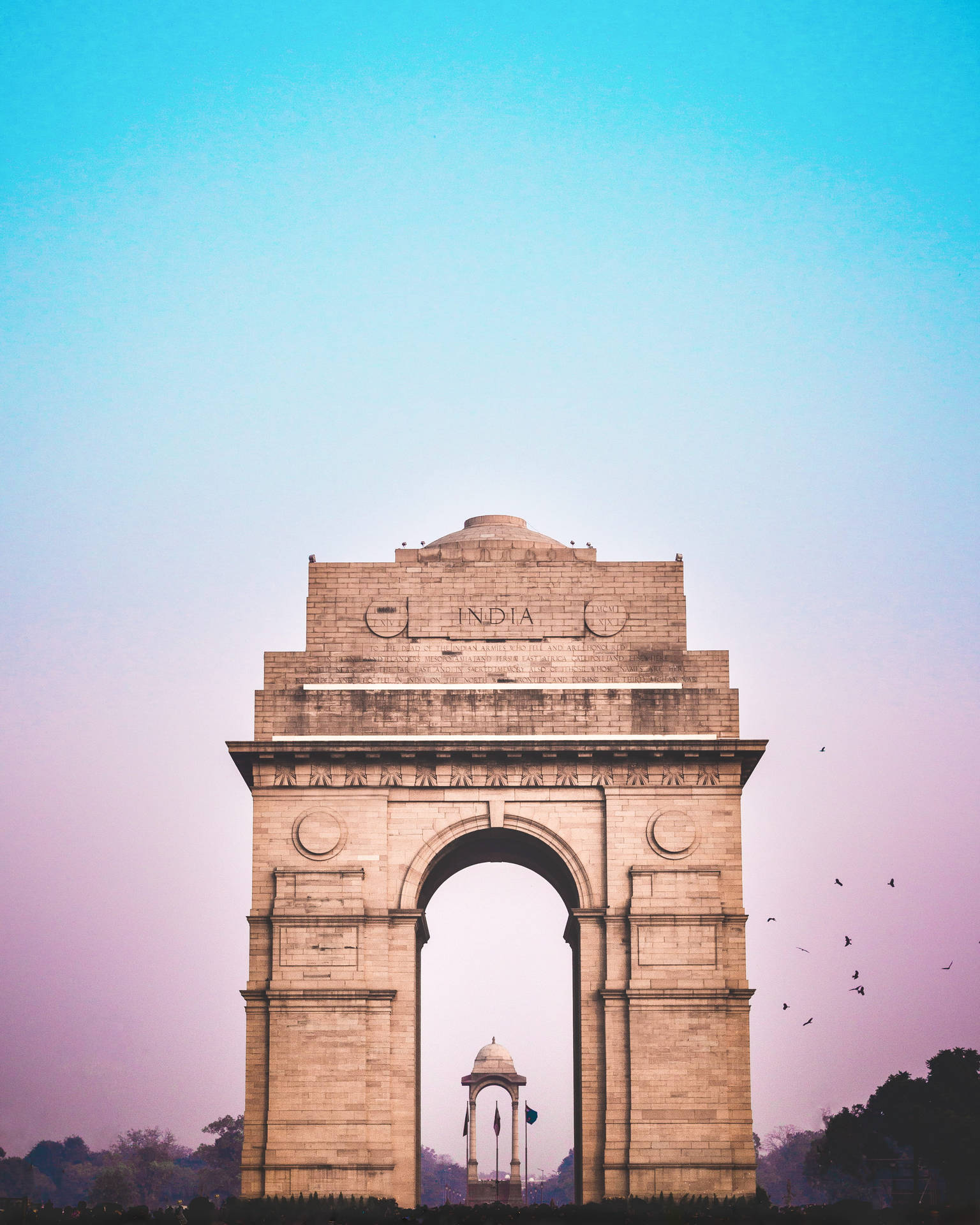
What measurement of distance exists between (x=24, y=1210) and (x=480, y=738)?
1365 cm

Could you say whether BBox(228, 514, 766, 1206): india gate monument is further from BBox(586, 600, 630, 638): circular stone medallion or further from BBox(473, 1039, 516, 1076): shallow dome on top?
BBox(473, 1039, 516, 1076): shallow dome on top

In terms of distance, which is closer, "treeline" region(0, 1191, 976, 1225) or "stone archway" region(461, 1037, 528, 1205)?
"treeline" region(0, 1191, 976, 1225)

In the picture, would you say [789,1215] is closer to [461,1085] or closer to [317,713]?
[317,713]

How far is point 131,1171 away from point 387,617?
6410 centimetres

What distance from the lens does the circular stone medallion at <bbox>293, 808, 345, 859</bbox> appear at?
37.5 meters

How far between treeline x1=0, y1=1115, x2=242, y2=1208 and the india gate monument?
78.1ft

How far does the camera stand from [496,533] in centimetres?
4197

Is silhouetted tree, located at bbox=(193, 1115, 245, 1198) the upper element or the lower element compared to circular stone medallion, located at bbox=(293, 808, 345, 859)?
lower

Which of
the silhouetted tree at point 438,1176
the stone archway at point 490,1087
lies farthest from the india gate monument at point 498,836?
the silhouetted tree at point 438,1176

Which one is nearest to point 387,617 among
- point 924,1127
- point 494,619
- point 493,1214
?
point 494,619

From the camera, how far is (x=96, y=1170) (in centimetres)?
11519

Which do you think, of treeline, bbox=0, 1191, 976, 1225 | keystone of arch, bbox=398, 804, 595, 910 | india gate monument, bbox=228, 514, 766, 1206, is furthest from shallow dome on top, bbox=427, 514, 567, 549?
treeline, bbox=0, 1191, 976, 1225

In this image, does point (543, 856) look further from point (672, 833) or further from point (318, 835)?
point (318, 835)

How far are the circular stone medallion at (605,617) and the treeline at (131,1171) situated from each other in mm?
29350
